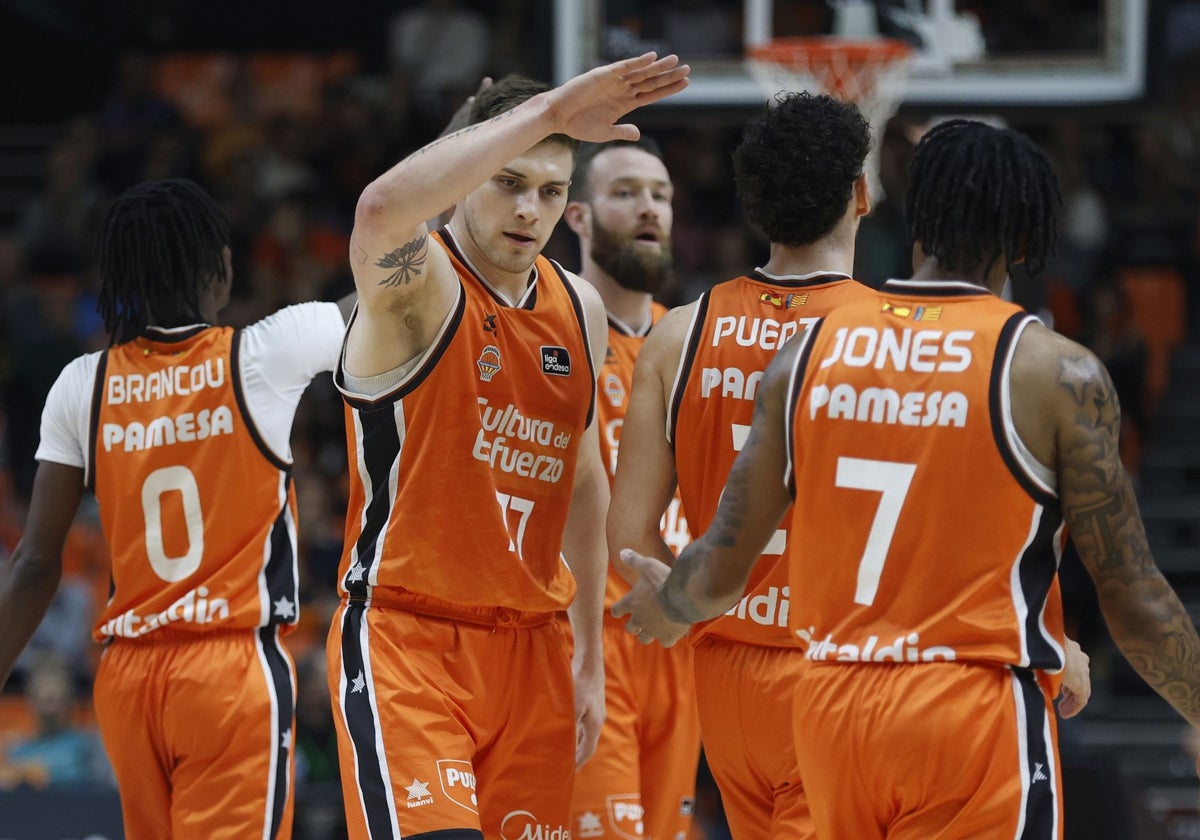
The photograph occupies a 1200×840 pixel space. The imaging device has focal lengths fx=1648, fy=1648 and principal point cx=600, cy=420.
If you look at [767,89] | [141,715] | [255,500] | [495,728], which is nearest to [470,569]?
[495,728]

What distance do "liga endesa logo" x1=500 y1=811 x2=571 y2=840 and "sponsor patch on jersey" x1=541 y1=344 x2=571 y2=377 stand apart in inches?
Answer: 51.9

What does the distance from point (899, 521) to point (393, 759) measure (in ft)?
5.29

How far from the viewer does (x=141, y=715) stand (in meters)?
5.17

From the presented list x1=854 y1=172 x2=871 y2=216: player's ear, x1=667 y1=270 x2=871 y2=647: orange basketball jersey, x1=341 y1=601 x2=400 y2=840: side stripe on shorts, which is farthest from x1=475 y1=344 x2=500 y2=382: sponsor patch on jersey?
x1=854 y1=172 x2=871 y2=216: player's ear

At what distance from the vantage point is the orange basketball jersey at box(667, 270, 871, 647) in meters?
4.78

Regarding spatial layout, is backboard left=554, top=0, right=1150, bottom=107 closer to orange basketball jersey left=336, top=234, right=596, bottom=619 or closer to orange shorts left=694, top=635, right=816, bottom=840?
orange basketball jersey left=336, top=234, right=596, bottom=619

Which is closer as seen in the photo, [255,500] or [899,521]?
[899,521]

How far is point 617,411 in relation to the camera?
21.0 ft

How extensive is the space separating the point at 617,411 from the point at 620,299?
501 millimetres

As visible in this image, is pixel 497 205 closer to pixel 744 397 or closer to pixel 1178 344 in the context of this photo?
pixel 744 397

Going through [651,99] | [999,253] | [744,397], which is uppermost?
[651,99]

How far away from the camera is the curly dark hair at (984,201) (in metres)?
3.91

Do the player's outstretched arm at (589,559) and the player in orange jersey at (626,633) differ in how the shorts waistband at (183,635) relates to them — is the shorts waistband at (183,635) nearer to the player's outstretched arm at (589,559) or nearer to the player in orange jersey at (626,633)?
the player's outstretched arm at (589,559)

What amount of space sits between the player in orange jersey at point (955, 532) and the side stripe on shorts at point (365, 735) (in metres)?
1.21
